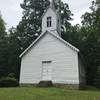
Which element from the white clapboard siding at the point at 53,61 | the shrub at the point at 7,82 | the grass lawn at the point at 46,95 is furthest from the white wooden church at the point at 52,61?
the grass lawn at the point at 46,95

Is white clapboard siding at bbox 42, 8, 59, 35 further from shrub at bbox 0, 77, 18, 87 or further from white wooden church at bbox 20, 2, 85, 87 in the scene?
shrub at bbox 0, 77, 18, 87

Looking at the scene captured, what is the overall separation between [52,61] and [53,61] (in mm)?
126

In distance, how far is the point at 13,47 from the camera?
1385 inches

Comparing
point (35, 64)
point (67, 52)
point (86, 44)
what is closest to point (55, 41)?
point (67, 52)

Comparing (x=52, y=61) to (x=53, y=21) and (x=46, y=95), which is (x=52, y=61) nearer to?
(x=53, y=21)

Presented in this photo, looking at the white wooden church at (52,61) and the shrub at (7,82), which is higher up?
the white wooden church at (52,61)

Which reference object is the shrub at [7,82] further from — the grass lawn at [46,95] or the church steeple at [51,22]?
the grass lawn at [46,95]

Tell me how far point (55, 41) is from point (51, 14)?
4.86 metres

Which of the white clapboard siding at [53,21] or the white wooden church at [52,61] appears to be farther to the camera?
the white clapboard siding at [53,21]

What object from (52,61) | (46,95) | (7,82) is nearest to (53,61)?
(52,61)

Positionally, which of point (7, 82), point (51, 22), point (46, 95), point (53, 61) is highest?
point (51, 22)

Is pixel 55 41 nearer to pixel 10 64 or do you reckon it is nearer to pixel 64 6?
pixel 10 64

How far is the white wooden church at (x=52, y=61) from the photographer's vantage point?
2253 centimetres

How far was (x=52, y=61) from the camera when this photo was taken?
23.8 m
